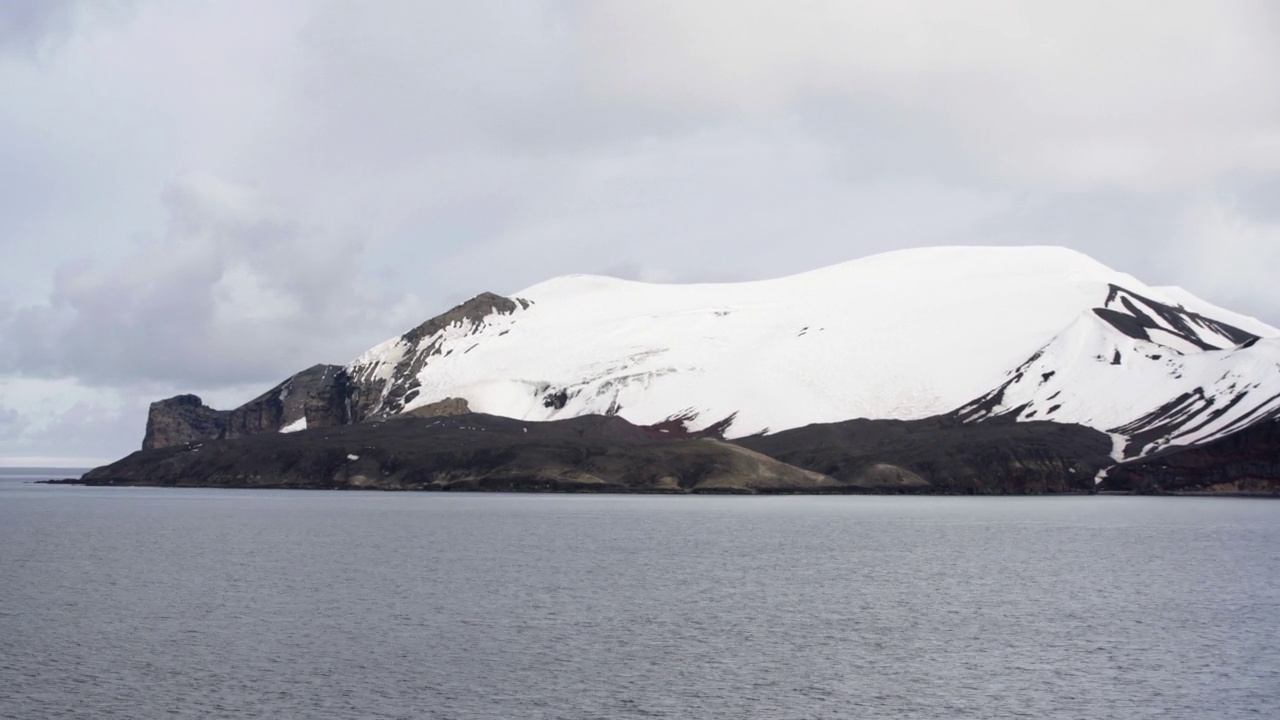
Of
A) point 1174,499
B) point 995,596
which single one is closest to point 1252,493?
point 1174,499

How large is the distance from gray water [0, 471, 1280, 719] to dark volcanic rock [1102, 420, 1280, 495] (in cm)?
9079

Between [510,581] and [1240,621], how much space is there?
34.9 meters

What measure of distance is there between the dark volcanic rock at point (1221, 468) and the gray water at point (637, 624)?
90.8 meters

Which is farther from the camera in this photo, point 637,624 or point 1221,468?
point 1221,468

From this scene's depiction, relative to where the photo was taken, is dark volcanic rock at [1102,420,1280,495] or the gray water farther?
dark volcanic rock at [1102,420,1280,495]

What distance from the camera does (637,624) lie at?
175 ft

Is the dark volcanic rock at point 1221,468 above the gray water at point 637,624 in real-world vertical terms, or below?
above

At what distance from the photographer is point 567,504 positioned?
17012 centimetres

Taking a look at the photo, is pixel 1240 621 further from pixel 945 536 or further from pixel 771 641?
pixel 945 536

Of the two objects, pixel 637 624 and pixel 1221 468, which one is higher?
pixel 1221 468

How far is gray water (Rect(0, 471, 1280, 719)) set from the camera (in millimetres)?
38781

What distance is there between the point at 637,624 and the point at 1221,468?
Result: 6466 inches

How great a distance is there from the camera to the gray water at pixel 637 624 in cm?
3878

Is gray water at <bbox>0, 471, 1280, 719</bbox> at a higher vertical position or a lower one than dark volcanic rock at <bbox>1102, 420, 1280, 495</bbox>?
lower
